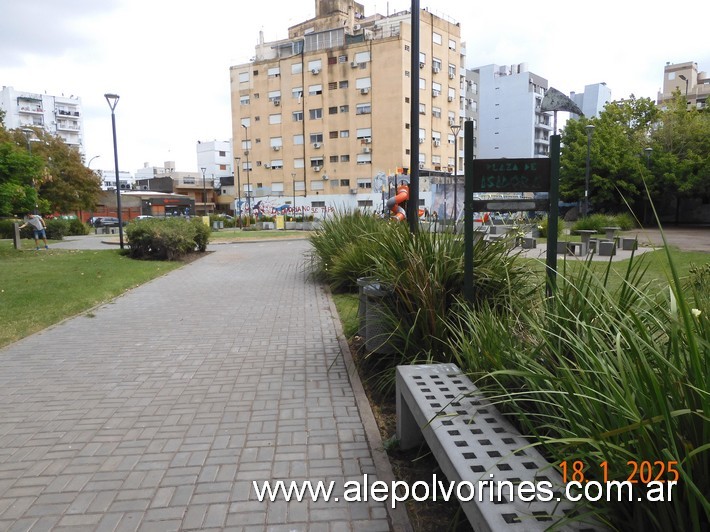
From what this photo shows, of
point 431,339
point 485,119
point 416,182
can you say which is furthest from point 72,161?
point 485,119

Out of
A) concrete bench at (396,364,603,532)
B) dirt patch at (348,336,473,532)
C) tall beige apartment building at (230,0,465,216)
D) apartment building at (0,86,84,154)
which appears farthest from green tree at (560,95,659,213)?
apartment building at (0,86,84,154)

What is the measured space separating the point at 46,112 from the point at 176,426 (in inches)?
4150

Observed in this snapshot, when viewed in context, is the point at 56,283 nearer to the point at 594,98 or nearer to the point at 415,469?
the point at 415,469

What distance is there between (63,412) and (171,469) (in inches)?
65.0

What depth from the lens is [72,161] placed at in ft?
130

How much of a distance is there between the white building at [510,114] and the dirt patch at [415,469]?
74823mm

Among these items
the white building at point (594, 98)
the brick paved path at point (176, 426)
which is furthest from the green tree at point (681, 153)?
the white building at point (594, 98)

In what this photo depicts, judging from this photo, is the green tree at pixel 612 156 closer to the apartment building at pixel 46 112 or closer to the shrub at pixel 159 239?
the shrub at pixel 159 239

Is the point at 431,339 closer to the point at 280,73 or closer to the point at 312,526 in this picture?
the point at 312,526

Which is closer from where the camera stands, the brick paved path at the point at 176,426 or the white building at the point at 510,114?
the brick paved path at the point at 176,426

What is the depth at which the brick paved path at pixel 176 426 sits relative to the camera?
2943 millimetres

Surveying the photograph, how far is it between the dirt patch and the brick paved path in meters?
0.17

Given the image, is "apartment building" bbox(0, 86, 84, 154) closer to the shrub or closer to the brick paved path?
the shrub

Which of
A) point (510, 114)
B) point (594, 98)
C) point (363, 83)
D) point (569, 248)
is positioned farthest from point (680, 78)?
point (569, 248)
